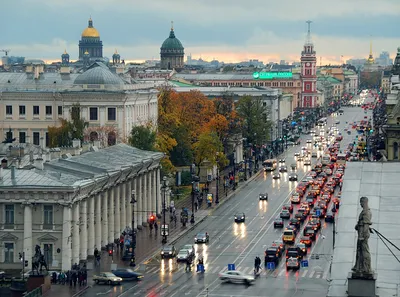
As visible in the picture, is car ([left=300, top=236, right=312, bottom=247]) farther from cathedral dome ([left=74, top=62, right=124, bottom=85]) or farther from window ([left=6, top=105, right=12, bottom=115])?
window ([left=6, top=105, right=12, bottom=115])

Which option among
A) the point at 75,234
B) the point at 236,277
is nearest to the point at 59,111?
the point at 75,234

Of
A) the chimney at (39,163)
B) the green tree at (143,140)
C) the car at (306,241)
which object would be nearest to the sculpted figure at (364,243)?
the chimney at (39,163)

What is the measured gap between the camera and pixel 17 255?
86438mm

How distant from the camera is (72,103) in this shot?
15125 cm

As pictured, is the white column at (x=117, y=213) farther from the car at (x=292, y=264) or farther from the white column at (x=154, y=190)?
the car at (x=292, y=264)

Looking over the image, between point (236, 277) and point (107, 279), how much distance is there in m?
8.25

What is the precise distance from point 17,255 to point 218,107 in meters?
96.4

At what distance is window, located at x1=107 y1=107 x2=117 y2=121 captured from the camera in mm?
150625

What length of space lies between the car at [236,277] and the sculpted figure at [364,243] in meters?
34.1

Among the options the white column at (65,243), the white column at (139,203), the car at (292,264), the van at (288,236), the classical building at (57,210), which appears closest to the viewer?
the white column at (65,243)

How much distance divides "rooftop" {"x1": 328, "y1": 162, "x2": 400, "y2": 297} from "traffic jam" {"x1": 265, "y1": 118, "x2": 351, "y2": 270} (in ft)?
91.7

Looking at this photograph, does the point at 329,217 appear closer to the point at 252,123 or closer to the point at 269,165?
the point at 269,165

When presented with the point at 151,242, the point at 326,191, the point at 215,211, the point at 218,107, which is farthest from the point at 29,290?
the point at 218,107

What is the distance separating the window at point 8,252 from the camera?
284ft
